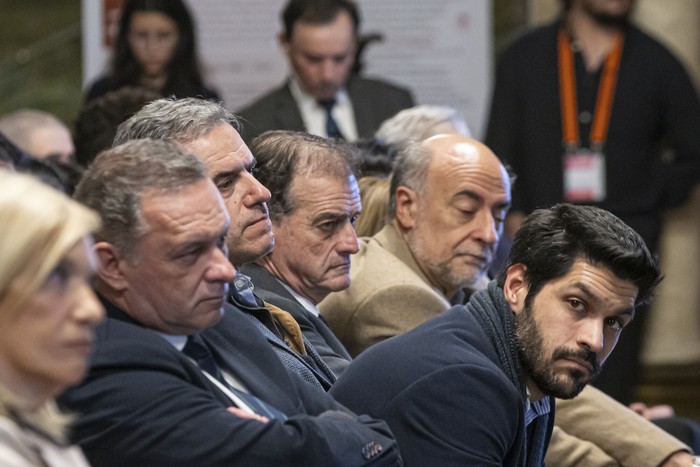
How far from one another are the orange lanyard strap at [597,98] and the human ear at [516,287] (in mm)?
3460

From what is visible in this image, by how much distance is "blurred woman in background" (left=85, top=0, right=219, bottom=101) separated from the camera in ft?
20.1

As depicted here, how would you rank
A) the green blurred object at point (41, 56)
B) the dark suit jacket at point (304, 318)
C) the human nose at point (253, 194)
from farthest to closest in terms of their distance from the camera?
the green blurred object at point (41, 56) → the dark suit jacket at point (304, 318) → the human nose at point (253, 194)

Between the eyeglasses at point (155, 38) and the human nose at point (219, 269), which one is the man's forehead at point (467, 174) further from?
the eyeglasses at point (155, 38)

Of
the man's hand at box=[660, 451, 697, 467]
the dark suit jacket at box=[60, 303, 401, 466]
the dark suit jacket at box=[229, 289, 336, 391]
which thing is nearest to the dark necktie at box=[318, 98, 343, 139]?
the man's hand at box=[660, 451, 697, 467]

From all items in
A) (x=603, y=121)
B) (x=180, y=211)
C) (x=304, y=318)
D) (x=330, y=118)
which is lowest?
(x=603, y=121)

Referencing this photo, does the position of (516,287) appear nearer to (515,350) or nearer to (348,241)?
(515,350)

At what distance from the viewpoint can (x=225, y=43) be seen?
274 inches

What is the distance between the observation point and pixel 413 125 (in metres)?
5.16

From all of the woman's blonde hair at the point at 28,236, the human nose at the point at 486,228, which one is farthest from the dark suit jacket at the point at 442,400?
the human nose at the point at 486,228

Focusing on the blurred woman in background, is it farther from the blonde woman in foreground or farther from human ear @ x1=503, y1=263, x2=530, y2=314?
the blonde woman in foreground

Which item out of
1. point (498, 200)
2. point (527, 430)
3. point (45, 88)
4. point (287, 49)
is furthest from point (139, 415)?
point (45, 88)

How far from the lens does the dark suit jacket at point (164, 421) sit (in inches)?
98.0

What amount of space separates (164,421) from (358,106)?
3.79 meters

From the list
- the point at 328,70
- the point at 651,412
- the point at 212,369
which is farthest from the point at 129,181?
the point at 328,70
